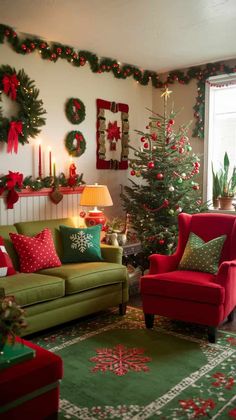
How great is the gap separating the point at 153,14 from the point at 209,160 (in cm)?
216

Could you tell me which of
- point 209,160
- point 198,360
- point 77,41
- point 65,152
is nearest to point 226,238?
point 198,360

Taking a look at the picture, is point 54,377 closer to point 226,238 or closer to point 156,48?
point 226,238

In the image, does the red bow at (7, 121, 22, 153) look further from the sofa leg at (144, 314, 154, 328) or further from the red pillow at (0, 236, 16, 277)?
the sofa leg at (144, 314, 154, 328)

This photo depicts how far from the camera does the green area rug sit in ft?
7.90

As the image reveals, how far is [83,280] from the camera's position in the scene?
366cm

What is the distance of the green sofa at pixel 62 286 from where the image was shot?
3293 millimetres

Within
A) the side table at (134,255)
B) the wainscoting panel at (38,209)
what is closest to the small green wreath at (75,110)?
the wainscoting panel at (38,209)

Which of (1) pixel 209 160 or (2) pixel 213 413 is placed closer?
(2) pixel 213 413

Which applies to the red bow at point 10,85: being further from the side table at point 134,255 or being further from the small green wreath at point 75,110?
the side table at point 134,255

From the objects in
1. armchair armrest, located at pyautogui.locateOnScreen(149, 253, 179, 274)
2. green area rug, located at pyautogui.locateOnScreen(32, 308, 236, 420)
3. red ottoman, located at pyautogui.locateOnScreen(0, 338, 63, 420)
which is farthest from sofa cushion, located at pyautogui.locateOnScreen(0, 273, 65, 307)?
red ottoman, located at pyautogui.locateOnScreen(0, 338, 63, 420)

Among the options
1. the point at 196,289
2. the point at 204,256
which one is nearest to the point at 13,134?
the point at 204,256

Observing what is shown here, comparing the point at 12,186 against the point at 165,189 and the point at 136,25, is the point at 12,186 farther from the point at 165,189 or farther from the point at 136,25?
the point at 136,25

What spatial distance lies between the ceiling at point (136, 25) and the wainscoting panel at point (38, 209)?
65.6 inches

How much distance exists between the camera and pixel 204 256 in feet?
12.4
